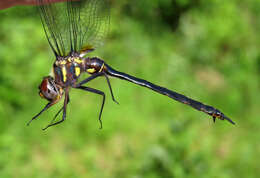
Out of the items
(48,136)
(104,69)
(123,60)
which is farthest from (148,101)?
(104,69)

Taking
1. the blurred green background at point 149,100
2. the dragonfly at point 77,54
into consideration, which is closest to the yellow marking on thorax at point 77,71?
the dragonfly at point 77,54

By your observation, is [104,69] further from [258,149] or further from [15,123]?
[258,149]

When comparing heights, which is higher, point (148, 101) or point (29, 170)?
point (148, 101)

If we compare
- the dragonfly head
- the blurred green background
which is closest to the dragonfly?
the dragonfly head

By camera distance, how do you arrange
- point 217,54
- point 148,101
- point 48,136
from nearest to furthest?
1. point 48,136
2. point 148,101
3. point 217,54

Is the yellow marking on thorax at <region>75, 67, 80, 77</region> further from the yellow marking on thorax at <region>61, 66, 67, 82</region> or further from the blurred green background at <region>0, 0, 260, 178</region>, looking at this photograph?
the blurred green background at <region>0, 0, 260, 178</region>

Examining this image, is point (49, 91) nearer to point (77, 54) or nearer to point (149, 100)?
point (77, 54)

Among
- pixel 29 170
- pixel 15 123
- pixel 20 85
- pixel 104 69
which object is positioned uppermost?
pixel 104 69
